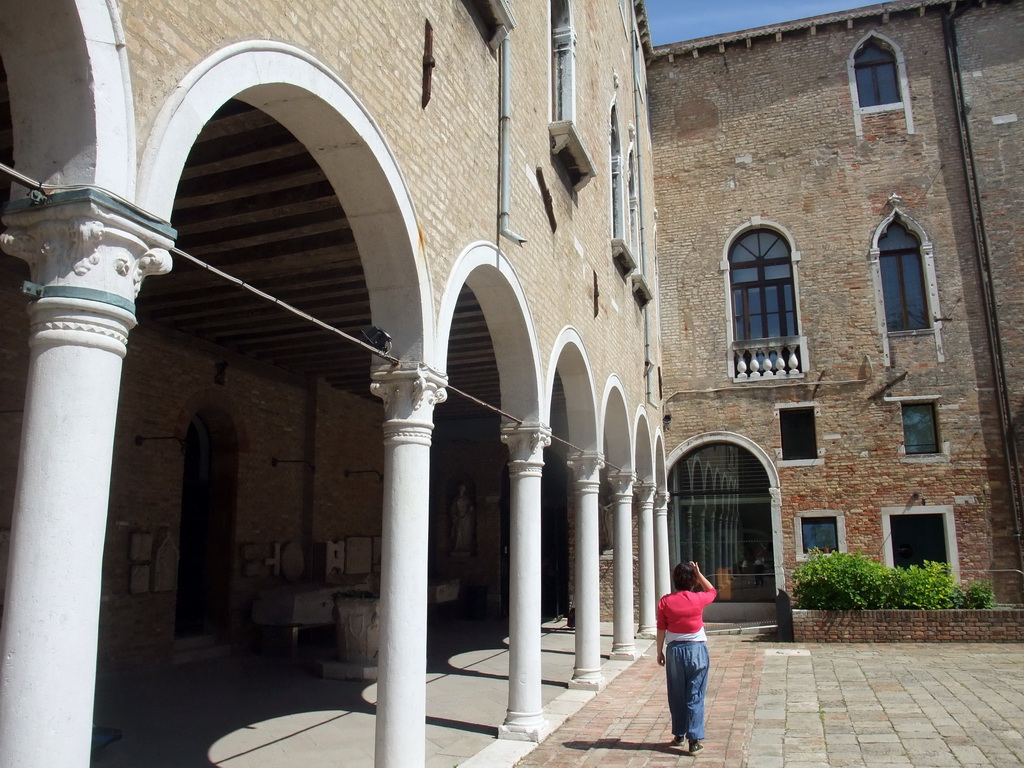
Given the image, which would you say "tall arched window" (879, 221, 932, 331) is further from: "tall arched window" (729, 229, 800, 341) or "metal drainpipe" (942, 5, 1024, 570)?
"tall arched window" (729, 229, 800, 341)

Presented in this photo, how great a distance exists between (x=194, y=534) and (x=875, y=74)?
54.8 feet

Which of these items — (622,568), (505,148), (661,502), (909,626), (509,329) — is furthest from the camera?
(661,502)

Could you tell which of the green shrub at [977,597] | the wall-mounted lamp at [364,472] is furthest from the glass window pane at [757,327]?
the wall-mounted lamp at [364,472]

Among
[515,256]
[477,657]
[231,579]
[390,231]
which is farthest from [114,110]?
[477,657]

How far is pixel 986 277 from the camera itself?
16797 millimetres

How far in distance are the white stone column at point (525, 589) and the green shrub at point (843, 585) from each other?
25.3 ft

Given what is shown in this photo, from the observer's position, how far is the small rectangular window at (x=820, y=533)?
1680 centimetres

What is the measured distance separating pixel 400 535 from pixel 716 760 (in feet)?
9.85

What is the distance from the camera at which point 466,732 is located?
7.14 m

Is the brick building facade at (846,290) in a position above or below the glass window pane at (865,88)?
below

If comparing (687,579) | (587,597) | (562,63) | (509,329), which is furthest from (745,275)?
(687,579)

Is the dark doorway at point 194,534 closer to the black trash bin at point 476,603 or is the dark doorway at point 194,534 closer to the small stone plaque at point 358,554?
the small stone plaque at point 358,554

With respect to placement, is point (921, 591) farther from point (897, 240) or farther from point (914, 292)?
point (897, 240)

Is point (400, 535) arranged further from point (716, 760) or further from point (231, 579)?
point (231, 579)
